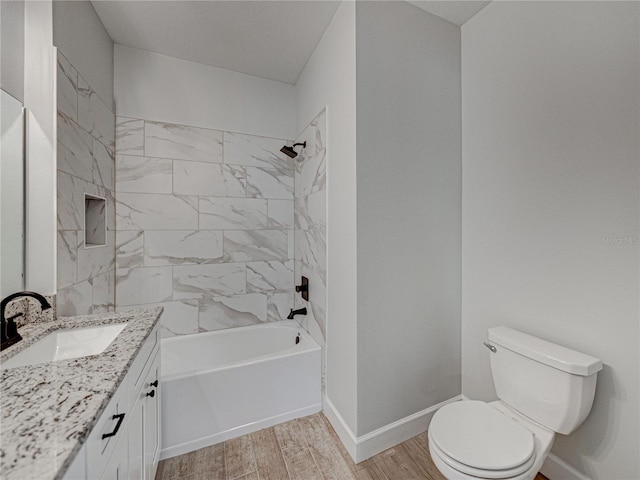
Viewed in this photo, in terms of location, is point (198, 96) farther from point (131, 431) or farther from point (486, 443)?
point (486, 443)

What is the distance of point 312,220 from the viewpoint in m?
2.21

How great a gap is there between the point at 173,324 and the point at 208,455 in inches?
39.8

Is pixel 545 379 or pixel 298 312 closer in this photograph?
pixel 545 379

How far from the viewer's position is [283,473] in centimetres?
151

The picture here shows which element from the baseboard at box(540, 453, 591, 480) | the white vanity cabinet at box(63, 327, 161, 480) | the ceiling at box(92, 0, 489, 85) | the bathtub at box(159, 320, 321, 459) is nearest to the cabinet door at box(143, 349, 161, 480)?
the white vanity cabinet at box(63, 327, 161, 480)

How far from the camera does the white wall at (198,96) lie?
83.0 inches

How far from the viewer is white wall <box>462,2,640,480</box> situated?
120 centimetres

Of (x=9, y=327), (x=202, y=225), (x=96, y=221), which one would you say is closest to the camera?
(x=9, y=327)

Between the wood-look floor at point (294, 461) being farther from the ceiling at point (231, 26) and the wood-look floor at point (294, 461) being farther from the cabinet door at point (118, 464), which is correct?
the ceiling at point (231, 26)

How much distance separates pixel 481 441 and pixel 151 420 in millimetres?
1507

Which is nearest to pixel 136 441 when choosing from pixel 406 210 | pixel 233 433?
pixel 233 433

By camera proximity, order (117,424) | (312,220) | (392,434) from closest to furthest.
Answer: (117,424), (392,434), (312,220)

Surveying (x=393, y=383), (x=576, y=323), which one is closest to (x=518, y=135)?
(x=576, y=323)

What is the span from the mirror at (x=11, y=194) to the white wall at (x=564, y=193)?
250 centimetres
